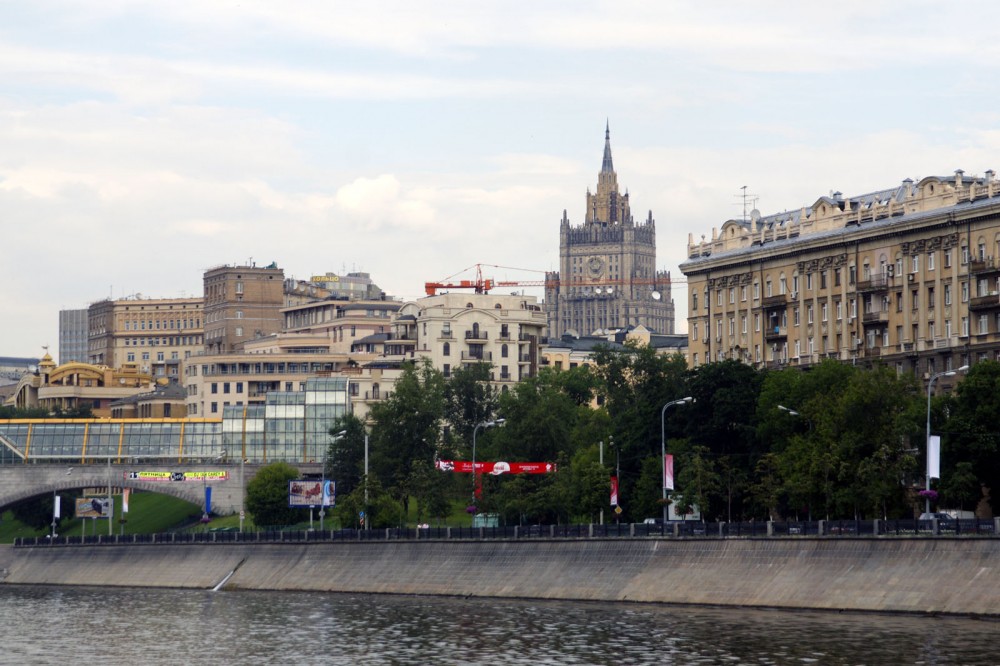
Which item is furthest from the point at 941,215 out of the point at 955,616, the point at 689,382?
the point at 955,616

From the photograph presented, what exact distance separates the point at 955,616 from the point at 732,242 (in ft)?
305

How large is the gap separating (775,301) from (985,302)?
27.8m

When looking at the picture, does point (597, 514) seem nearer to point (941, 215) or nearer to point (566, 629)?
point (941, 215)

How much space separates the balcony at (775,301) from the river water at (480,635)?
2205 inches

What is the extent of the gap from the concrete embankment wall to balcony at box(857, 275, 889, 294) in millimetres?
45495

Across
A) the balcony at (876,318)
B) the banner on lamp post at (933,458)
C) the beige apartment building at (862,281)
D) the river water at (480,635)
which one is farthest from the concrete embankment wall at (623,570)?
the balcony at (876,318)

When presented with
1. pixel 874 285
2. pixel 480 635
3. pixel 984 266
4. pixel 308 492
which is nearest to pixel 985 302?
pixel 984 266

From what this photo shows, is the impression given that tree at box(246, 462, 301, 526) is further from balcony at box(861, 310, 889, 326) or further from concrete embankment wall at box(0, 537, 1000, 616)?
balcony at box(861, 310, 889, 326)

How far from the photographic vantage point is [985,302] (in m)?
153

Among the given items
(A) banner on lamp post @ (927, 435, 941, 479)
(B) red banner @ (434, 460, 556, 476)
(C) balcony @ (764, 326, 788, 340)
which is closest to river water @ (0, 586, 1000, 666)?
(A) banner on lamp post @ (927, 435, 941, 479)

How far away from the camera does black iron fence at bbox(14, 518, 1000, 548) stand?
10350cm

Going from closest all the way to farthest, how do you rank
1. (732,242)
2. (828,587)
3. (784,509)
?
(828,587)
(784,509)
(732,242)

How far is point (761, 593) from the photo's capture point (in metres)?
111

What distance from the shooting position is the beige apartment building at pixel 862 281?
156 metres
